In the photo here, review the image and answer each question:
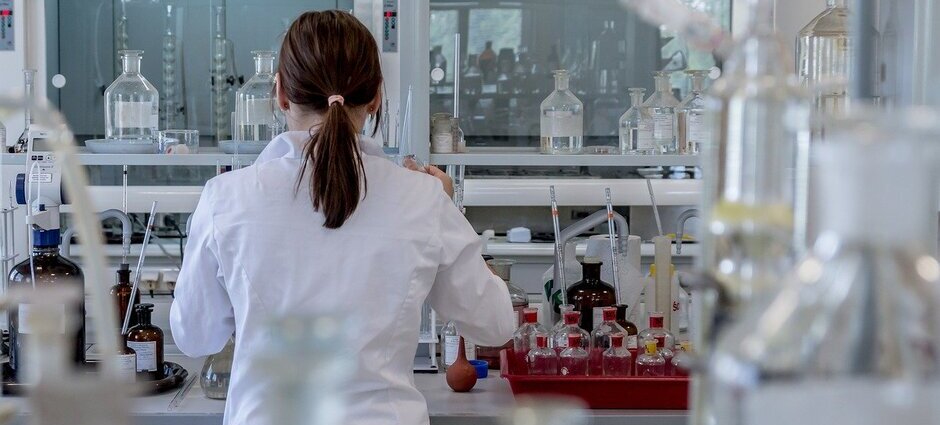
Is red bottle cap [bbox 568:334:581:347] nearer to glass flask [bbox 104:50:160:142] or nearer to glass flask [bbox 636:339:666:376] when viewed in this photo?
glass flask [bbox 636:339:666:376]

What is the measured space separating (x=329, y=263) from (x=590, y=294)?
95 centimetres

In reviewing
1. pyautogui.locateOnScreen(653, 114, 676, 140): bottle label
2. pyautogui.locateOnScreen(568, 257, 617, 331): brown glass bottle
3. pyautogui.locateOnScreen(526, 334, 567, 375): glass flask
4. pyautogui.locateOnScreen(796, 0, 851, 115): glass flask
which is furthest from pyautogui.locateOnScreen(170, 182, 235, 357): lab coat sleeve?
pyautogui.locateOnScreen(653, 114, 676, 140): bottle label

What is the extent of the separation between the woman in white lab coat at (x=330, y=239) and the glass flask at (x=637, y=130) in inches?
32.3

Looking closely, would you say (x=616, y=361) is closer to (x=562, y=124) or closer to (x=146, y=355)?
(x=562, y=124)

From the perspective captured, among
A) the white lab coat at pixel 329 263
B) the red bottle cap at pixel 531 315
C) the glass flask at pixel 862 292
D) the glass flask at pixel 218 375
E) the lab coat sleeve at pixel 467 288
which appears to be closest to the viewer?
the glass flask at pixel 862 292

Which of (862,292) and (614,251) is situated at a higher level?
(862,292)

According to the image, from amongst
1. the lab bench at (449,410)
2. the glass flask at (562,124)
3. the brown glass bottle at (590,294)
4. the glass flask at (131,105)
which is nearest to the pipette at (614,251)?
the brown glass bottle at (590,294)

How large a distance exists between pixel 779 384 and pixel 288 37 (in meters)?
1.55

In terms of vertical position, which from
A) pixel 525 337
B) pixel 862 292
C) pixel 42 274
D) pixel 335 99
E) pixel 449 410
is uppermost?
pixel 335 99

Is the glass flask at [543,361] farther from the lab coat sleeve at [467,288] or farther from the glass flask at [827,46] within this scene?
the glass flask at [827,46]

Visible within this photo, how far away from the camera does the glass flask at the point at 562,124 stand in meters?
2.63

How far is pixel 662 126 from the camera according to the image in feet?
8.56

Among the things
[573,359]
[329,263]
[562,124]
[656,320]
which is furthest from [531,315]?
[329,263]

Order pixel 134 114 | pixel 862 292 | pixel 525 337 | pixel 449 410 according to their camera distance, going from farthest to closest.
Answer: pixel 134 114 < pixel 525 337 < pixel 449 410 < pixel 862 292
